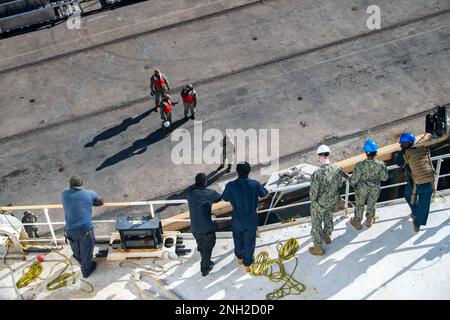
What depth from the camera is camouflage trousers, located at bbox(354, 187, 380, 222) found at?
11.3 metres

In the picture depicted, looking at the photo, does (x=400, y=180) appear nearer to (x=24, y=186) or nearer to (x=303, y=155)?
(x=303, y=155)

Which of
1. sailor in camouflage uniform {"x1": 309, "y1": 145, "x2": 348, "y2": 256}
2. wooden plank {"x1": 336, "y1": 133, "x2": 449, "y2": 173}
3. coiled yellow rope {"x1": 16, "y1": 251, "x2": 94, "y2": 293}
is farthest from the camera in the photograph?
wooden plank {"x1": 336, "y1": 133, "x2": 449, "y2": 173}

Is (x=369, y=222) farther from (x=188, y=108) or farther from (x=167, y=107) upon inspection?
(x=188, y=108)

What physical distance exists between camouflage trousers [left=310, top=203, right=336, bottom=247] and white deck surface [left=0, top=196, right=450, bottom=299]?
343mm

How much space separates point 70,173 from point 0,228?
270 inches

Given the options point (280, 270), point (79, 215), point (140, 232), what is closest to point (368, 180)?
point (280, 270)

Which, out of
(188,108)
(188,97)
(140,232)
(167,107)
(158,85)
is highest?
(158,85)

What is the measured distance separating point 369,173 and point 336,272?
5.92 feet

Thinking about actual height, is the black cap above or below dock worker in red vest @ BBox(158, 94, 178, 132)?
above

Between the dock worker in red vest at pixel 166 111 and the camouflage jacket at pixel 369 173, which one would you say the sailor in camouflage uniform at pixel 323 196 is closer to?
the camouflage jacket at pixel 369 173

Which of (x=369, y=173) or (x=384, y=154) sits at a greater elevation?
(x=369, y=173)

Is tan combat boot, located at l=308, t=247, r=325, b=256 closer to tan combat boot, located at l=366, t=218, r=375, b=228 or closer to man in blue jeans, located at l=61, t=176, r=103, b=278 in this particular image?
tan combat boot, located at l=366, t=218, r=375, b=228

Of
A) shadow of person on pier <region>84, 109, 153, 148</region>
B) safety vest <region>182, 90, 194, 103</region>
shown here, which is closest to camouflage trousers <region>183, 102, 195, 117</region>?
safety vest <region>182, 90, 194, 103</region>

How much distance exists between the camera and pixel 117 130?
19.4 metres
